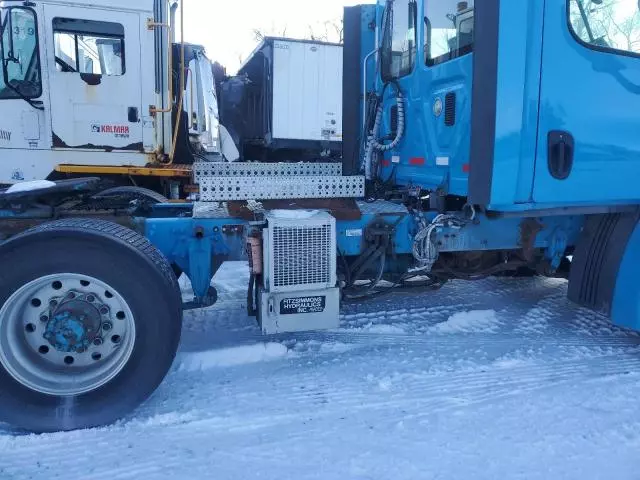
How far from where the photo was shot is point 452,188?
12.5ft

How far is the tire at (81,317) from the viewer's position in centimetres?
270

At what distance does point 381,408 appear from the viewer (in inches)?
118

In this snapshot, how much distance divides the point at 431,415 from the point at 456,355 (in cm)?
91

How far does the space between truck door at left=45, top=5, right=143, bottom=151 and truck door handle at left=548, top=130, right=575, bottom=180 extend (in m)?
5.65

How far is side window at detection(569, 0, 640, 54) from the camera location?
3.25 metres

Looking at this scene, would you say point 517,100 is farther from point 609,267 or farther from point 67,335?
point 67,335

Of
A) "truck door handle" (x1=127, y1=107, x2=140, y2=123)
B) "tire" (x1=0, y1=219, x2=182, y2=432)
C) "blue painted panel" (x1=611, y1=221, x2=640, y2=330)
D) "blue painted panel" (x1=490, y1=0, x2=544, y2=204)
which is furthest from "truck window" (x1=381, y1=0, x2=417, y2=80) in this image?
"truck door handle" (x1=127, y1=107, x2=140, y2=123)

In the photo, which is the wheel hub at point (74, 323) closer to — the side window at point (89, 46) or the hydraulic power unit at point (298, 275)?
the hydraulic power unit at point (298, 275)

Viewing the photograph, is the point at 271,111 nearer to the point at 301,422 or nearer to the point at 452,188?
the point at 452,188

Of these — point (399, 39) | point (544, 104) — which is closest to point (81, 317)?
point (544, 104)

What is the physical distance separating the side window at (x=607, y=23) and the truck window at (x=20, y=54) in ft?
20.8

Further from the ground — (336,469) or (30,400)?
(30,400)

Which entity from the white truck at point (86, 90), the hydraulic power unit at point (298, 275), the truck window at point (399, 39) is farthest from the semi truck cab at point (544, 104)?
the white truck at point (86, 90)

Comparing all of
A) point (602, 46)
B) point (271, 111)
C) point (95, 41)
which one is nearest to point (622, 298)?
point (602, 46)
